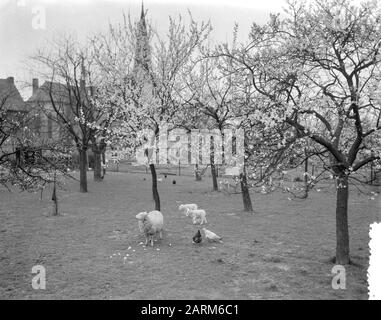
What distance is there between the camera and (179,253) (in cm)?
1391

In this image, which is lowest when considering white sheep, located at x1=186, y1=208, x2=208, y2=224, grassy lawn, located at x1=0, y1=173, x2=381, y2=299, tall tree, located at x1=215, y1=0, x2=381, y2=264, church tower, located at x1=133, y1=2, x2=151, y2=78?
grassy lawn, located at x1=0, y1=173, x2=381, y2=299

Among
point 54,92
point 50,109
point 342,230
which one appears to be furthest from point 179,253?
point 50,109

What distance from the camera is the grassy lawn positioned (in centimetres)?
1041

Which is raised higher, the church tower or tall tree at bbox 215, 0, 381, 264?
the church tower

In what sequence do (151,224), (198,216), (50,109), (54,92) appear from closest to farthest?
1. (151,224)
2. (198,216)
3. (54,92)
4. (50,109)

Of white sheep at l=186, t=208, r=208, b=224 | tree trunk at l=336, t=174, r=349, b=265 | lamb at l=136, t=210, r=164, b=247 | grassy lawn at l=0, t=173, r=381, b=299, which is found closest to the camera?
grassy lawn at l=0, t=173, r=381, b=299

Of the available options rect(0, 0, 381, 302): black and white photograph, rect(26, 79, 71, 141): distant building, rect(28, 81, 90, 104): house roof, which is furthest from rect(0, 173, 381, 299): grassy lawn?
rect(28, 81, 90, 104): house roof

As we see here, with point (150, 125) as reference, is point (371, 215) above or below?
below

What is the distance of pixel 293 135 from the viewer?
11750mm

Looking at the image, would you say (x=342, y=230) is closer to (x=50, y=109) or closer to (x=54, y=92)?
(x=54, y=92)

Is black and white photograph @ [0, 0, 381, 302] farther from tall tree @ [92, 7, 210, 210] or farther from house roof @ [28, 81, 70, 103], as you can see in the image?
house roof @ [28, 81, 70, 103]

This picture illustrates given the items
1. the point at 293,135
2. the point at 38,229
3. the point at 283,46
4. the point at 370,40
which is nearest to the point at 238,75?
the point at 283,46

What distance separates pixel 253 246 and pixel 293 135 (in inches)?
210

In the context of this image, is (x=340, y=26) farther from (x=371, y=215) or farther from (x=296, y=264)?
(x=371, y=215)
